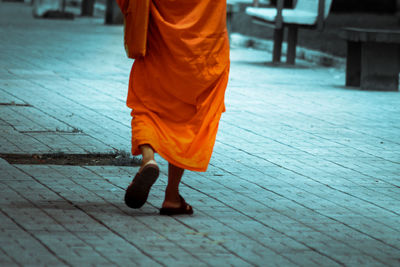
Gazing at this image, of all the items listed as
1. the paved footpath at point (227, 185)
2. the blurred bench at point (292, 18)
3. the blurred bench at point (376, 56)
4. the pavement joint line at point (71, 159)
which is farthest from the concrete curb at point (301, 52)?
the pavement joint line at point (71, 159)

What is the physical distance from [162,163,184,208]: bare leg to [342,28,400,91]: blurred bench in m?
7.81

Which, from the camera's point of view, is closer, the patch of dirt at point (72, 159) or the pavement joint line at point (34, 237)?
the pavement joint line at point (34, 237)

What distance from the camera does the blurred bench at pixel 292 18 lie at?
49.3 feet

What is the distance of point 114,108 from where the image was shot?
9672 mm

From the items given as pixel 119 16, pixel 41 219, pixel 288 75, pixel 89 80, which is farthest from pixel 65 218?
pixel 119 16

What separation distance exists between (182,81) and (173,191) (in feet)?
2.15

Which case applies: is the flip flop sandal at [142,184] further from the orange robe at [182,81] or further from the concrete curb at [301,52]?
the concrete curb at [301,52]

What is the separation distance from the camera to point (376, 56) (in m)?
12.8

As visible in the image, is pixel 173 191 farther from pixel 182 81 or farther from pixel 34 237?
pixel 34 237

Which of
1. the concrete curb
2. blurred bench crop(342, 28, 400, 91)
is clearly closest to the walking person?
blurred bench crop(342, 28, 400, 91)

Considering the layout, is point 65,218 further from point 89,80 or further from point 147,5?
point 89,80

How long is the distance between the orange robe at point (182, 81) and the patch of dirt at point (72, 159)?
4.45 ft

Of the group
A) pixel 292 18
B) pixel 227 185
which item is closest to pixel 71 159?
pixel 227 185

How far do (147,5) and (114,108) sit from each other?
14.7 ft
